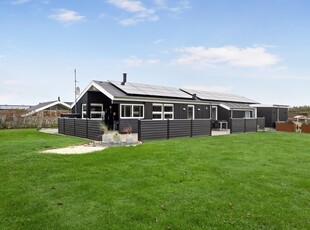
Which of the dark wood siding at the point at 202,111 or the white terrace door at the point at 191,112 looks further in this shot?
the dark wood siding at the point at 202,111

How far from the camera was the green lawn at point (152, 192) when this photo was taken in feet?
15.0

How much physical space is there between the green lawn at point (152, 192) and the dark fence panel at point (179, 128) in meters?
7.01

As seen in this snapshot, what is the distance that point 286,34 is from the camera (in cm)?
1764

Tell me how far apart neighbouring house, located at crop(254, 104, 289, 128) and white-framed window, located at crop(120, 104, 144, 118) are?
1809 centimetres

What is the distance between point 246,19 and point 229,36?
327cm

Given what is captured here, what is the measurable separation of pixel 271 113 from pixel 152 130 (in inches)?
818

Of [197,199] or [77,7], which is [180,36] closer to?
[77,7]

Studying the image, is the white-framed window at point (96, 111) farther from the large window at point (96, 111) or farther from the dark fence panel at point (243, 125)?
the dark fence panel at point (243, 125)

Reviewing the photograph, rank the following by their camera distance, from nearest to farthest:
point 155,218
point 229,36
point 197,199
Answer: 1. point 155,218
2. point 197,199
3. point 229,36

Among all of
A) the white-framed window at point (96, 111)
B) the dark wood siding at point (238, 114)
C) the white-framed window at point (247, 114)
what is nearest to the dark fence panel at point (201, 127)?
the white-framed window at point (96, 111)

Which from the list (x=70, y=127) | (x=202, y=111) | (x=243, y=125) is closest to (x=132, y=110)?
(x=70, y=127)

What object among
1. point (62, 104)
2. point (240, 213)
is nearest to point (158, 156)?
point (240, 213)

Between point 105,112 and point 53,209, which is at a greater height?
point 105,112

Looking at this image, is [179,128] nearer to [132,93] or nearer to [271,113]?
[132,93]
